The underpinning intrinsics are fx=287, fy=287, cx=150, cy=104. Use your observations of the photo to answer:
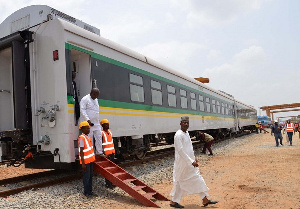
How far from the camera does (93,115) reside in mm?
6332

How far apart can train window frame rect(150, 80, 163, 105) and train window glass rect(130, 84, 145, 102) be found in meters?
0.75

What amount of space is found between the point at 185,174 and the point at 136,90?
14.4 ft

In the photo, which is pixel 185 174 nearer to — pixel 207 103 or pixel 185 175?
pixel 185 175

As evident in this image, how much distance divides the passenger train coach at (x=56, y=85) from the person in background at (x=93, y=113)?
0.97 ft

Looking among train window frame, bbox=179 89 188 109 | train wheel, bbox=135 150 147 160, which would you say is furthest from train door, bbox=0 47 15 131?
train window frame, bbox=179 89 188 109

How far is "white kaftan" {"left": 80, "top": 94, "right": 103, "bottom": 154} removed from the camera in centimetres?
621

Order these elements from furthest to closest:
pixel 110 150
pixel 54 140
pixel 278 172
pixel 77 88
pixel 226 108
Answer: pixel 226 108, pixel 278 172, pixel 77 88, pixel 110 150, pixel 54 140

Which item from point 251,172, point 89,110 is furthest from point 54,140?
point 251,172

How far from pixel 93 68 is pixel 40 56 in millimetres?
1241

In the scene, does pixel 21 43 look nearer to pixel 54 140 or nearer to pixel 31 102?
pixel 31 102

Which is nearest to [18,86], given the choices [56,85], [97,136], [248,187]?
[56,85]

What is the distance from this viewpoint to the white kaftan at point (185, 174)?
497cm

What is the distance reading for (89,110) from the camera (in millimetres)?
6277

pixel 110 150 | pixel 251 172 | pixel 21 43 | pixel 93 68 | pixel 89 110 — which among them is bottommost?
pixel 251 172
